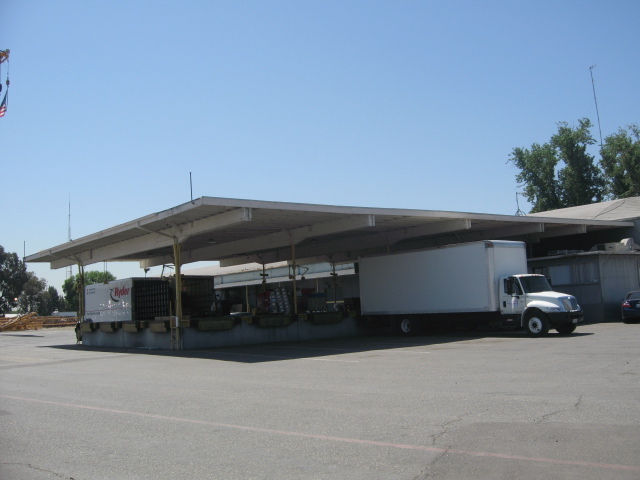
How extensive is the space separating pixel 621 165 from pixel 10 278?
287 ft

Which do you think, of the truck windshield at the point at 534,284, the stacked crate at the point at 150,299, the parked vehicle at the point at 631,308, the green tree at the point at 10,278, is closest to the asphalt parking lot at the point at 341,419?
the truck windshield at the point at 534,284

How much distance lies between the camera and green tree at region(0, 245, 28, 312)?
99000mm

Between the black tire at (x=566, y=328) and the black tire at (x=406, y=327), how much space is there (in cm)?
605

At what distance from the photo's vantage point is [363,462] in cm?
643

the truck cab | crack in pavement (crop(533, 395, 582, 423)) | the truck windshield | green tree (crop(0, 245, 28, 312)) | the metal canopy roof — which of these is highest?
green tree (crop(0, 245, 28, 312))

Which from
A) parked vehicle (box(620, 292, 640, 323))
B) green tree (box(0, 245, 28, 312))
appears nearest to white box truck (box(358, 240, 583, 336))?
parked vehicle (box(620, 292, 640, 323))

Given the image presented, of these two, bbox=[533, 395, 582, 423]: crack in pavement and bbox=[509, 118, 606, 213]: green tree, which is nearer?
bbox=[533, 395, 582, 423]: crack in pavement

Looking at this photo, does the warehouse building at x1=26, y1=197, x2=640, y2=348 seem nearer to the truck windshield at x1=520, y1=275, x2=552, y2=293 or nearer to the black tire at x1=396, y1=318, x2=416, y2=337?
the black tire at x1=396, y1=318, x2=416, y2=337

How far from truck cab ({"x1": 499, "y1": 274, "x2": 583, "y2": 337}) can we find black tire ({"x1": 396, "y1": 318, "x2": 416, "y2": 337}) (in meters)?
4.45

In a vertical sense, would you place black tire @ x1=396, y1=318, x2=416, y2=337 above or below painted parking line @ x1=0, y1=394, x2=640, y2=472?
above

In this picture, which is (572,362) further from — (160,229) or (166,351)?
(160,229)

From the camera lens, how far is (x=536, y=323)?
21.4 meters

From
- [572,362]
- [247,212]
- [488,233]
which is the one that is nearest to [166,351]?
[247,212]

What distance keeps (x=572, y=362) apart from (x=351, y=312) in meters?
15.2
